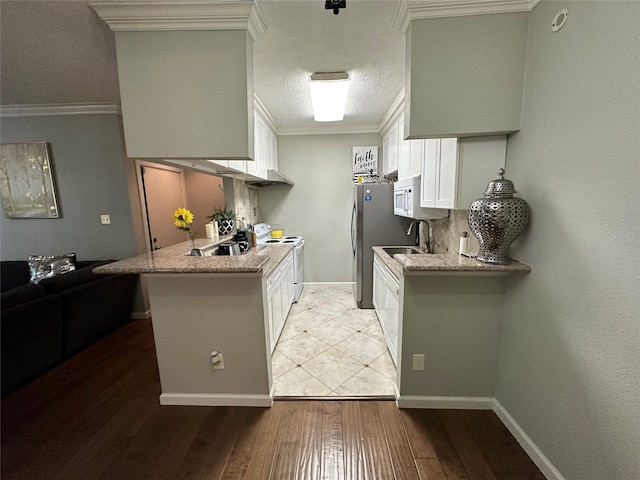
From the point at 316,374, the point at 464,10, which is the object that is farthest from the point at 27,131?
the point at 464,10

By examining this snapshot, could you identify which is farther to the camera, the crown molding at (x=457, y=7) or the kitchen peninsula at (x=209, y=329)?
the kitchen peninsula at (x=209, y=329)

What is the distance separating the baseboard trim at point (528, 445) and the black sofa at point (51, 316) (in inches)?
143

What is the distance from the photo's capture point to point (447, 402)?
184cm

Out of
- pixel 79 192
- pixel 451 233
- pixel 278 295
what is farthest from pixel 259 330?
pixel 79 192

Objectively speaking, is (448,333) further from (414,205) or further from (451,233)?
Answer: (414,205)

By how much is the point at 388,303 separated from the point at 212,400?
1.68 meters

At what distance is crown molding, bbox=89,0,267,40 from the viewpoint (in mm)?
1407

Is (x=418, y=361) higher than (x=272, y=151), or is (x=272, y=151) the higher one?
(x=272, y=151)

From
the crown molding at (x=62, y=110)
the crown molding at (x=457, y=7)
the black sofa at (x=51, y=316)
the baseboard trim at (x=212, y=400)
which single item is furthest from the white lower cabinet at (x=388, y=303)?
the crown molding at (x=62, y=110)

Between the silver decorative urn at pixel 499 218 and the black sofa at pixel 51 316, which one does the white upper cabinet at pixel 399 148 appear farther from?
the black sofa at pixel 51 316

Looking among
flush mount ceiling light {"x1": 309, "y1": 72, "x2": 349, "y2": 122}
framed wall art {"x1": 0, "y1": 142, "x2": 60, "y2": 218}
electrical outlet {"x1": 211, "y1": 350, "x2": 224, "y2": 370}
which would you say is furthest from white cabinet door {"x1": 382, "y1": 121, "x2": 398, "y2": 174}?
framed wall art {"x1": 0, "y1": 142, "x2": 60, "y2": 218}

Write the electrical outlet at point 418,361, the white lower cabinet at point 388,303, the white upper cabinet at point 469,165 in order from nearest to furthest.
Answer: the white upper cabinet at point 469,165, the electrical outlet at point 418,361, the white lower cabinet at point 388,303

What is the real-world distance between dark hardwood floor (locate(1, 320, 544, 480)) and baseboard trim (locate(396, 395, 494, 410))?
4 cm

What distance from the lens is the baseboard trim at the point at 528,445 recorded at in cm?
136
